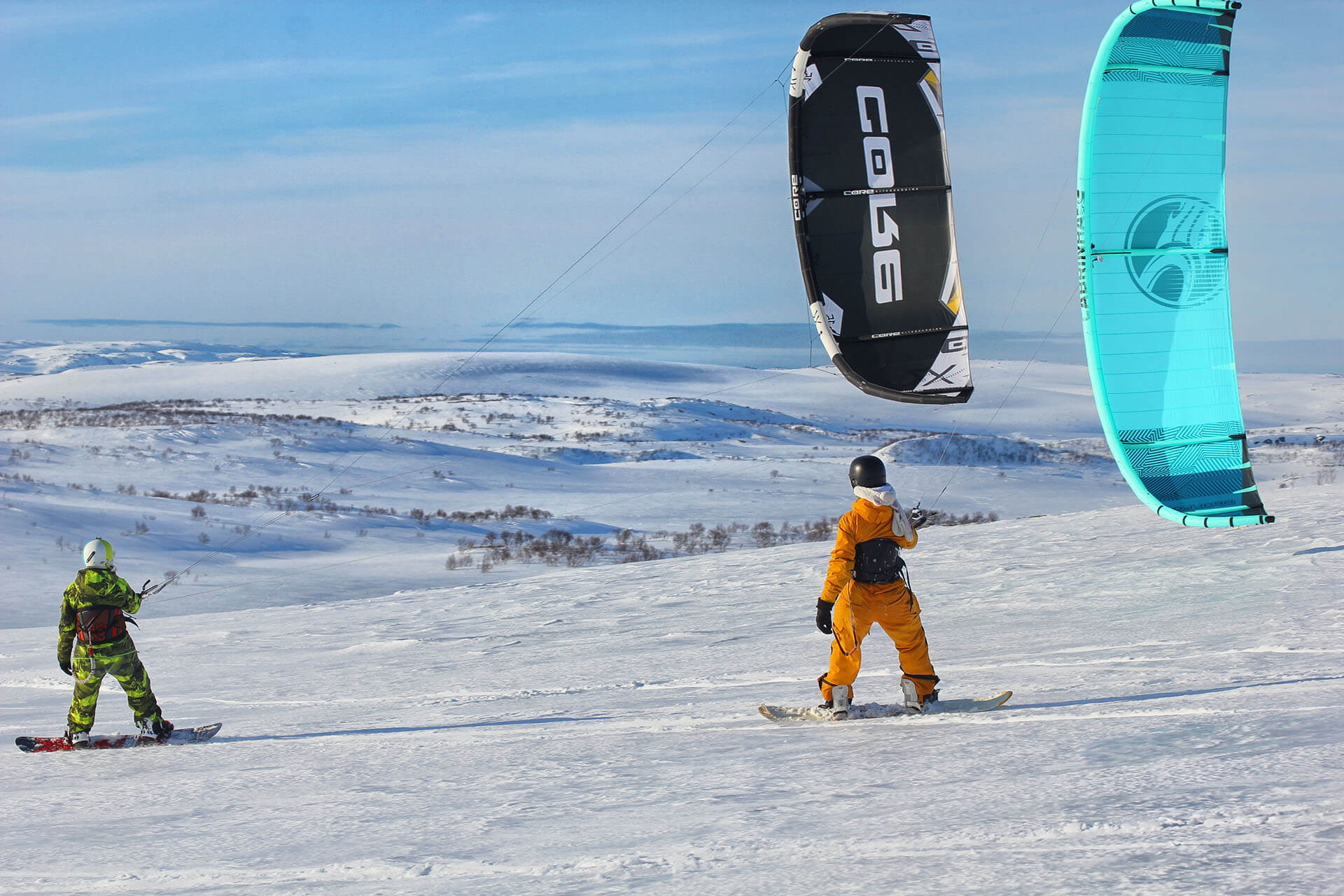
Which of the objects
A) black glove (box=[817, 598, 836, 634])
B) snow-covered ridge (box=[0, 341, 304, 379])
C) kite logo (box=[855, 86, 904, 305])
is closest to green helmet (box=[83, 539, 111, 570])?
black glove (box=[817, 598, 836, 634])

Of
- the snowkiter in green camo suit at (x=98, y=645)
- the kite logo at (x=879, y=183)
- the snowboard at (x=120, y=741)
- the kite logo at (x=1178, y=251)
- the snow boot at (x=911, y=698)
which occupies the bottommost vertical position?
the snowboard at (x=120, y=741)

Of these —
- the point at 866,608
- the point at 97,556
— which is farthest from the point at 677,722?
the point at 97,556

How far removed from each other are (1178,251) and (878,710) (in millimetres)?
6363

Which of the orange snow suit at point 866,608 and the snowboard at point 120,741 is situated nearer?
the orange snow suit at point 866,608

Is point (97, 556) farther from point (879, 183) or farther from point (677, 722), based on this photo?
point (879, 183)

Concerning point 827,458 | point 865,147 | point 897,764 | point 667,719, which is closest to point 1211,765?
point 897,764

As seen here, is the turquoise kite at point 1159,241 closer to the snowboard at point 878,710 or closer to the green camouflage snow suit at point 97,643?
the snowboard at point 878,710

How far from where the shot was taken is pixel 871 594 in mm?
6188

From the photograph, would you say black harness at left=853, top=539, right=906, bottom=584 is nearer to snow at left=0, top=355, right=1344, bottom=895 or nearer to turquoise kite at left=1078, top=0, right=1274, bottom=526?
snow at left=0, top=355, right=1344, bottom=895

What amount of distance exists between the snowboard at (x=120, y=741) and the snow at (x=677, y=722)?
0.18 m

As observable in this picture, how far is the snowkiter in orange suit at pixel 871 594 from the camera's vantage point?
20.1 ft

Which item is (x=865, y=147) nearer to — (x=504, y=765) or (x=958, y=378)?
(x=958, y=378)

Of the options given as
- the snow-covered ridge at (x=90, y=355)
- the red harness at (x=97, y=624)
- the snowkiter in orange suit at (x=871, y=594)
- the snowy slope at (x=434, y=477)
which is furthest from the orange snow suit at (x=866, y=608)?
the snow-covered ridge at (x=90, y=355)

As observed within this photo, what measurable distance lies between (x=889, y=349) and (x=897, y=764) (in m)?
6.07
